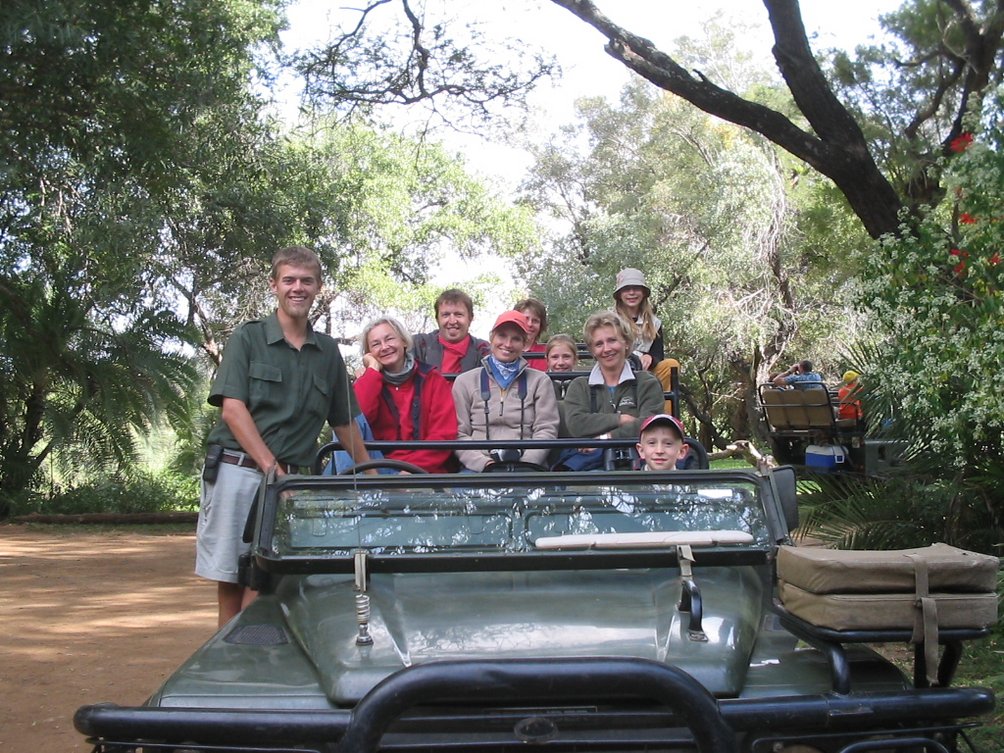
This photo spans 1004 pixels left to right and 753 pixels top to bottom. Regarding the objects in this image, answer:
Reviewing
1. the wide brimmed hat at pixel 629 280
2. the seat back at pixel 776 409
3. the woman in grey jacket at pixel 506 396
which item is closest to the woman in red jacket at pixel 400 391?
the woman in grey jacket at pixel 506 396

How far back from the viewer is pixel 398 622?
3.32 metres

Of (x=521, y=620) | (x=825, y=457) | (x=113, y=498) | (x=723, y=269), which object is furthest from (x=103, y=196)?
(x=723, y=269)

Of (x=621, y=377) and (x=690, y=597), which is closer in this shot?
(x=690, y=597)

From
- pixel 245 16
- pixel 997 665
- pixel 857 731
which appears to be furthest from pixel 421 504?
pixel 245 16

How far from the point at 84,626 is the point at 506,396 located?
4427 millimetres

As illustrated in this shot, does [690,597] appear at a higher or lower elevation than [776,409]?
lower

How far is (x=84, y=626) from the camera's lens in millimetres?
8477

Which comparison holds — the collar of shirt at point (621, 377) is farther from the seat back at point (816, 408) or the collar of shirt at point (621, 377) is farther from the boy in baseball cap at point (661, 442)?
the seat back at point (816, 408)

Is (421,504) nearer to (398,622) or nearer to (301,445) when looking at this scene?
(398,622)

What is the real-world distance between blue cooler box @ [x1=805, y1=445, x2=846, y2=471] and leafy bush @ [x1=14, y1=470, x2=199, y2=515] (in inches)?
376

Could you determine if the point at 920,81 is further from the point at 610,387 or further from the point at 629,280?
the point at 610,387

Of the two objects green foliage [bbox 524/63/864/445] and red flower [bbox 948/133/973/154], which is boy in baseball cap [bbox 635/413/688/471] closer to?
red flower [bbox 948/133/973/154]

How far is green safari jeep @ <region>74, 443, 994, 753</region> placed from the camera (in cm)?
272

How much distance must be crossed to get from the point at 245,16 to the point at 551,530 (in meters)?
14.9
